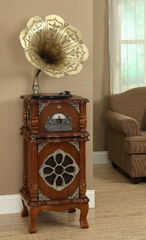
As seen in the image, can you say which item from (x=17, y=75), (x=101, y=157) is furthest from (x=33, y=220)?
(x=101, y=157)

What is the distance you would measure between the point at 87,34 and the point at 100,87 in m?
1.84

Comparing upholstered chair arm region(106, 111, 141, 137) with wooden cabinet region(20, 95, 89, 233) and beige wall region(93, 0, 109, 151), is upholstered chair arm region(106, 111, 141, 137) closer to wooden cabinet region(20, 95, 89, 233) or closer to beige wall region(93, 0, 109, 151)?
beige wall region(93, 0, 109, 151)

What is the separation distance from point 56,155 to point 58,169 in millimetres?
101

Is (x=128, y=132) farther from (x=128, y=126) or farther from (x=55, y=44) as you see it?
(x=55, y=44)

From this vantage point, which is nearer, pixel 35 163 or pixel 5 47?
pixel 35 163

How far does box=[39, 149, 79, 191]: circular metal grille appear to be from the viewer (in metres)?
3.37

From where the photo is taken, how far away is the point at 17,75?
368 cm

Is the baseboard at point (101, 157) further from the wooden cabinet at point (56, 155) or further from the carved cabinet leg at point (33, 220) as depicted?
the carved cabinet leg at point (33, 220)

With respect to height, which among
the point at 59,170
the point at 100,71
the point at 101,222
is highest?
the point at 100,71

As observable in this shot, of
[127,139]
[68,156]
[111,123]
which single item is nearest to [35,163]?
[68,156]

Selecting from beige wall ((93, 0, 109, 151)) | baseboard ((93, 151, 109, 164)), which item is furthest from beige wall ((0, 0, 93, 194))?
baseboard ((93, 151, 109, 164))

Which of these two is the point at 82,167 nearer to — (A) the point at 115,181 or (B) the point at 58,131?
(B) the point at 58,131

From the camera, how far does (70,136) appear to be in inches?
132

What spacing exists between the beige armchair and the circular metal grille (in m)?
1.33
